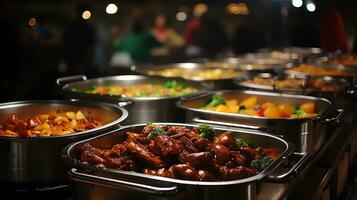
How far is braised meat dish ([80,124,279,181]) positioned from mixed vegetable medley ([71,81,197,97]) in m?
1.52

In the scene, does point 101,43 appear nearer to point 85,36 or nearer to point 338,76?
point 85,36

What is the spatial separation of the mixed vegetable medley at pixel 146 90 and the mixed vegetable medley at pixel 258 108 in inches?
17.7

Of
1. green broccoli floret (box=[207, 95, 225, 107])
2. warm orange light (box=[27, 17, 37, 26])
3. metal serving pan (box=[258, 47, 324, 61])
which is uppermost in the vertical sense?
warm orange light (box=[27, 17, 37, 26])

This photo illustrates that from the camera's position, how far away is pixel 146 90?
13.7 feet

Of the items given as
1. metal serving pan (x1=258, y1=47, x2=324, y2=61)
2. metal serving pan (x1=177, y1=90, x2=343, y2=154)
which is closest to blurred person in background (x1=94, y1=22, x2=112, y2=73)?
metal serving pan (x1=258, y1=47, x2=324, y2=61)

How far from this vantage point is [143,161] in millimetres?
2102

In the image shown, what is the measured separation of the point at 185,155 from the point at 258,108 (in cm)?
149

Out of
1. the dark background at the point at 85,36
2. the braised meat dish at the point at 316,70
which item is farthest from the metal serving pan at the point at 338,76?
the dark background at the point at 85,36

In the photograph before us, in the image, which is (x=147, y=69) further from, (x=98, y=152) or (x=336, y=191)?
(x=98, y=152)

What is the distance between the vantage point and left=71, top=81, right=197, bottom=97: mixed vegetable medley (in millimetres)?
3948

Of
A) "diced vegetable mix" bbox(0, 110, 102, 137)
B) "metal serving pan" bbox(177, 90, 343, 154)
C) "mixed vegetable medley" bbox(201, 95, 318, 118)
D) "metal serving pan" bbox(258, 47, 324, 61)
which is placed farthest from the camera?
"metal serving pan" bbox(258, 47, 324, 61)

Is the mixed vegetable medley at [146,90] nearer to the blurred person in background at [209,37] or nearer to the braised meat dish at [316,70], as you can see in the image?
the braised meat dish at [316,70]

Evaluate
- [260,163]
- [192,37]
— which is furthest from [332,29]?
[192,37]

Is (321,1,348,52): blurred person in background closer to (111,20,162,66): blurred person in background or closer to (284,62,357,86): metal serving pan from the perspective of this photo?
(284,62,357,86): metal serving pan
